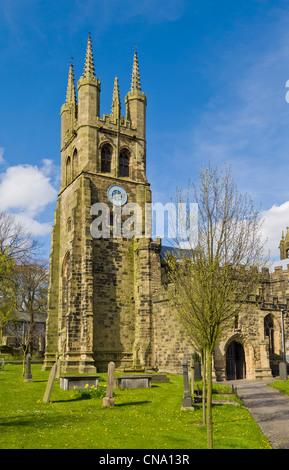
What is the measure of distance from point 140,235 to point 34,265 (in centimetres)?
2250

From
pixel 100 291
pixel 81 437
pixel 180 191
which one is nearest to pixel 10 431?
pixel 81 437

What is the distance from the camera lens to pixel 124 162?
1425 inches

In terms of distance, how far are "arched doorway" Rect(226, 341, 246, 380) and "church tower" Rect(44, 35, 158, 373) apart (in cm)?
544

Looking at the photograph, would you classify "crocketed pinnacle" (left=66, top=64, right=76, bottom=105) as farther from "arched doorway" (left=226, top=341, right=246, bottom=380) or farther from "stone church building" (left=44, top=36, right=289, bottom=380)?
"arched doorway" (left=226, top=341, right=246, bottom=380)

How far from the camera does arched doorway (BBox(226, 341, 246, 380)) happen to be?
29.2m

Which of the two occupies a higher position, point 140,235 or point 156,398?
point 140,235

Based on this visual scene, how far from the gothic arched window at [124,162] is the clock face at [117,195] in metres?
1.65

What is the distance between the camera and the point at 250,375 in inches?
1148

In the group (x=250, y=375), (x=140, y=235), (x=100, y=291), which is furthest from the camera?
(x=140, y=235)

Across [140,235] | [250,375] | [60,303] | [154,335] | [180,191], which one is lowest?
[250,375]

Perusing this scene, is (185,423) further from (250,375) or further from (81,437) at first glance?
(250,375)

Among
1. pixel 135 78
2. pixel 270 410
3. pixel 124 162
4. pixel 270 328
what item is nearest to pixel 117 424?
pixel 270 410

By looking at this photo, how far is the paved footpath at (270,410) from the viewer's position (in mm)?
11680

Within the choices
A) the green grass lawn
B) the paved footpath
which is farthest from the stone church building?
the green grass lawn
